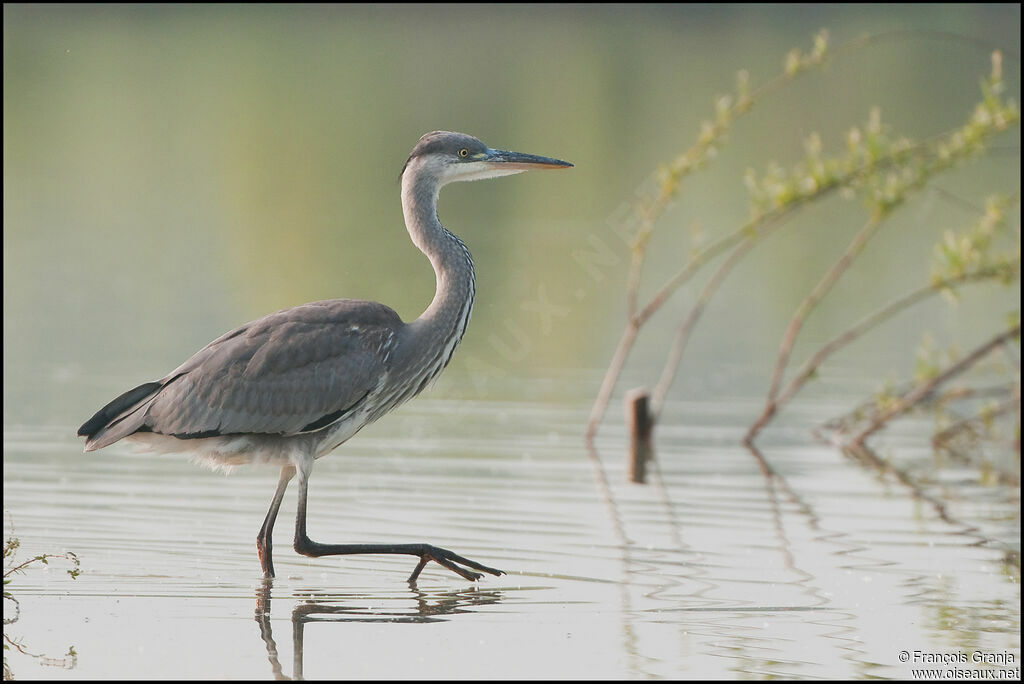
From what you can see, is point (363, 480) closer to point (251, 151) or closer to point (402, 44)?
point (251, 151)

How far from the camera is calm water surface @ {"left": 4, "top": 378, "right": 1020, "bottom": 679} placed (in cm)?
760

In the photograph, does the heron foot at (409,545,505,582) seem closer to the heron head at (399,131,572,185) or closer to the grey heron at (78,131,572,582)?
the grey heron at (78,131,572,582)

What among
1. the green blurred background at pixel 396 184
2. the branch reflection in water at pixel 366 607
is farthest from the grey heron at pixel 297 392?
the green blurred background at pixel 396 184

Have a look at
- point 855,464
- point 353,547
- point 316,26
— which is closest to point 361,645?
point 353,547

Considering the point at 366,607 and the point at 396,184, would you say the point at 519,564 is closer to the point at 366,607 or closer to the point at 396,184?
the point at 366,607

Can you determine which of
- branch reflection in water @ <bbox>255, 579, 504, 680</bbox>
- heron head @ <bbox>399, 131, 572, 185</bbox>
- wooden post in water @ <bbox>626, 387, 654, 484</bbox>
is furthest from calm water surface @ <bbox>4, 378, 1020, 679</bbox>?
heron head @ <bbox>399, 131, 572, 185</bbox>

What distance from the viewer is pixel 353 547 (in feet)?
30.2

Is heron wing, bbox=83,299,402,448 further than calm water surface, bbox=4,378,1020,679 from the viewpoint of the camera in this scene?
Yes

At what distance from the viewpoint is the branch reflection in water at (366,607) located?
8.05m

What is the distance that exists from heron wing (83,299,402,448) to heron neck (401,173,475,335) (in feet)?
1.11

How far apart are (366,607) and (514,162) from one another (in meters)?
2.71

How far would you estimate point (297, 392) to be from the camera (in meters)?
9.28

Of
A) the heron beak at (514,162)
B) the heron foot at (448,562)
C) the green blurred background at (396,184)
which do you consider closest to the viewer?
the heron foot at (448,562)

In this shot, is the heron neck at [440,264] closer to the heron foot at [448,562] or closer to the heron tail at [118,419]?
the heron foot at [448,562]
